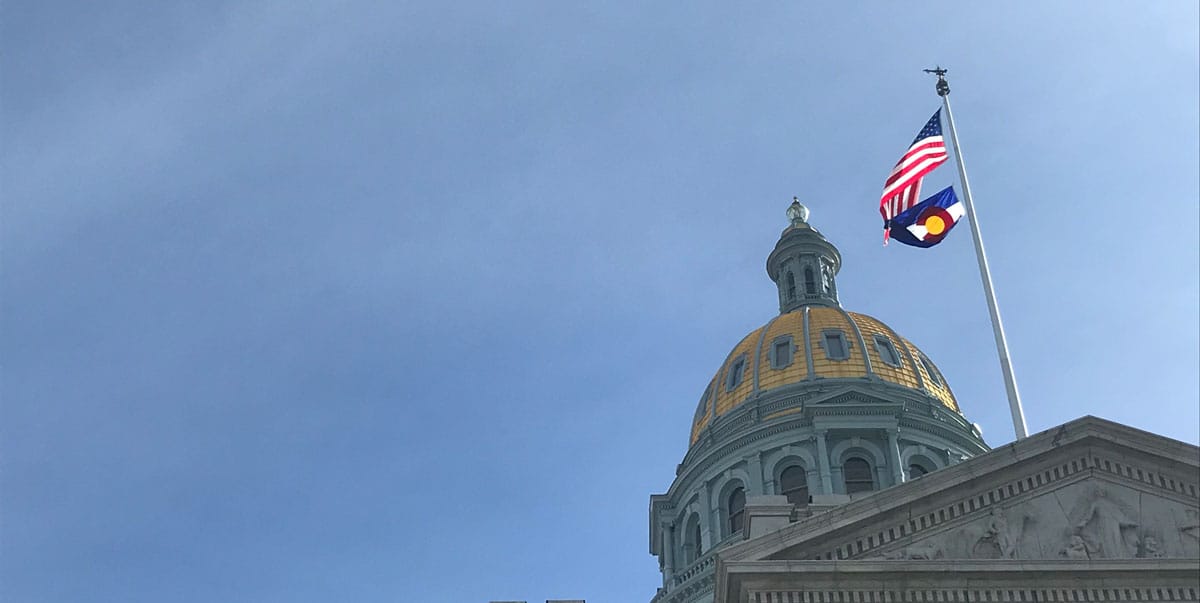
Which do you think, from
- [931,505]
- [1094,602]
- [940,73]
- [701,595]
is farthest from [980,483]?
[701,595]

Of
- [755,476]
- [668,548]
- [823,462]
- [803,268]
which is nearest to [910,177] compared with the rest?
[823,462]

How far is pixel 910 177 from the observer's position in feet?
111

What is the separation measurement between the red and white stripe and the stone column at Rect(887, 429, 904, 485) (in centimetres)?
2164

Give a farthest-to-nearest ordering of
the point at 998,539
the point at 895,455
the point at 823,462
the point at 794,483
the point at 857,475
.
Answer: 1. the point at 857,475
2. the point at 794,483
3. the point at 895,455
4. the point at 823,462
5. the point at 998,539

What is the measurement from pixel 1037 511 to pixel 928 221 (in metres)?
9.42

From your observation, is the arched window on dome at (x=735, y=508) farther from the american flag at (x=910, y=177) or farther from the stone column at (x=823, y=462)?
the american flag at (x=910, y=177)

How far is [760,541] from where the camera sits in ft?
81.8

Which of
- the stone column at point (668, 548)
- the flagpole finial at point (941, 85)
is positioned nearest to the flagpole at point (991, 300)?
the flagpole finial at point (941, 85)

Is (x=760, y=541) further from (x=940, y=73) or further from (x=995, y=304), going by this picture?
(x=940, y=73)

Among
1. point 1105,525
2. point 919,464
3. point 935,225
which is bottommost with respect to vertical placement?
point 1105,525

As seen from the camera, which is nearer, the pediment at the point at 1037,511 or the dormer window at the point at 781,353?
the pediment at the point at 1037,511

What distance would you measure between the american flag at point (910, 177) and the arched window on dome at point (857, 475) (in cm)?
2191

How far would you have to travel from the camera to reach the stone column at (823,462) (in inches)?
2088

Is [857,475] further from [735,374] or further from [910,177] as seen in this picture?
[910,177]
